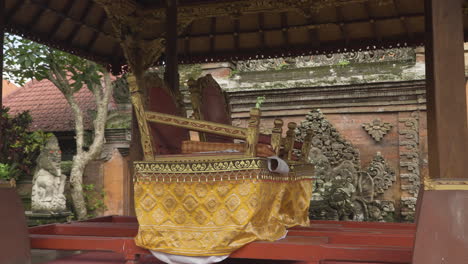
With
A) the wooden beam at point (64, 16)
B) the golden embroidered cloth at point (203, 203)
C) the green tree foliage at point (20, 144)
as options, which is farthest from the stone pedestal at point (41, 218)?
the golden embroidered cloth at point (203, 203)

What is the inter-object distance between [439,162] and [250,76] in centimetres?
720

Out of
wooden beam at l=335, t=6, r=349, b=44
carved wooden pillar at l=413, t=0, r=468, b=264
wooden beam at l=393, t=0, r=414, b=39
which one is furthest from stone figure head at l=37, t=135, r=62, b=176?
carved wooden pillar at l=413, t=0, r=468, b=264

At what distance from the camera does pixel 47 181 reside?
9906 millimetres

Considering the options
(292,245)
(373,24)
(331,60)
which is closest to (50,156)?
(331,60)

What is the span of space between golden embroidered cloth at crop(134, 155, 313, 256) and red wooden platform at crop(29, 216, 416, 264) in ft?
0.41

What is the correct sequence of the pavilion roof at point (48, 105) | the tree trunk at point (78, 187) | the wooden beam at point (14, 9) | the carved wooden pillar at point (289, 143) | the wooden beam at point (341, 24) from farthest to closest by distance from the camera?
1. the pavilion roof at point (48, 105)
2. the tree trunk at point (78, 187)
3. the wooden beam at point (341, 24)
4. the wooden beam at point (14, 9)
5. the carved wooden pillar at point (289, 143)

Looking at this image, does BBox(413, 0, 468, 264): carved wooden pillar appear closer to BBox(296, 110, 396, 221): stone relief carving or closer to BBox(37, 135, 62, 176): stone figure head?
BBox(296, 110, 396, 221): stone relief carving

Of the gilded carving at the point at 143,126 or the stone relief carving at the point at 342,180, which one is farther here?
the stone relief carving at the point at 342,180

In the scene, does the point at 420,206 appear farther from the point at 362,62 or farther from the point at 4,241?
the point at 362,62

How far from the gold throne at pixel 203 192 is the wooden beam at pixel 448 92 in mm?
1051

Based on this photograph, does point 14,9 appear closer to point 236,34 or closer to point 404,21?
point 236,34

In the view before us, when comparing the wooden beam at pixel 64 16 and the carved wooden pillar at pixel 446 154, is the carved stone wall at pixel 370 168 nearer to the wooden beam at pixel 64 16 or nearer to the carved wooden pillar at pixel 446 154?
the wooden beam at pixel 64 16

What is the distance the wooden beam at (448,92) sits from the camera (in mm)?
2900

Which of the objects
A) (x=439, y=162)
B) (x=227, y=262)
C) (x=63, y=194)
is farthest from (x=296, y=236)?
(x=63, y=194)
